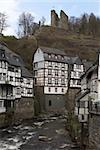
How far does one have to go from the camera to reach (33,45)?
69000 millimetres

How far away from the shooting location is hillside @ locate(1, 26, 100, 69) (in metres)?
67.2

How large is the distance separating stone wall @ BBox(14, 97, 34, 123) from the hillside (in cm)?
1528

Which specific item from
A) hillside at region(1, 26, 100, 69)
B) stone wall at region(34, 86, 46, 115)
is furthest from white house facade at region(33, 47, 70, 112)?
hillside at region(1, 26, 100, 69)

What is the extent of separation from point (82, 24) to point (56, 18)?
12.8 m

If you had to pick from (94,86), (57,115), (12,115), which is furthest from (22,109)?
(94,86)

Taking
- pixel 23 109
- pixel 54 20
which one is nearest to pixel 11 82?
pixel 23 109

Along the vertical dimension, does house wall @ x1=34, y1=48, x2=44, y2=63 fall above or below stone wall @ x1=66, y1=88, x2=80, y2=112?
above

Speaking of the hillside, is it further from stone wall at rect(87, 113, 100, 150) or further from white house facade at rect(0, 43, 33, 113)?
stone wall at rect(87, 113, 100, 150)

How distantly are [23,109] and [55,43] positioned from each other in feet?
A: 118

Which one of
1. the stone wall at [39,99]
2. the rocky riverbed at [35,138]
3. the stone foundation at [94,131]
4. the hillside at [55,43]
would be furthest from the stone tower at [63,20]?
the stone foundation at [94,131]

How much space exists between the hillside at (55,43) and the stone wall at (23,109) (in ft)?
50.1

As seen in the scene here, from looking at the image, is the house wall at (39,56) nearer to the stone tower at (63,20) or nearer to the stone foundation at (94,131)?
the stone foundation at (94,131)

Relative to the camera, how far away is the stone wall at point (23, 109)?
138ft

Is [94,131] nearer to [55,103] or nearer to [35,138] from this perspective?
[35,138]
